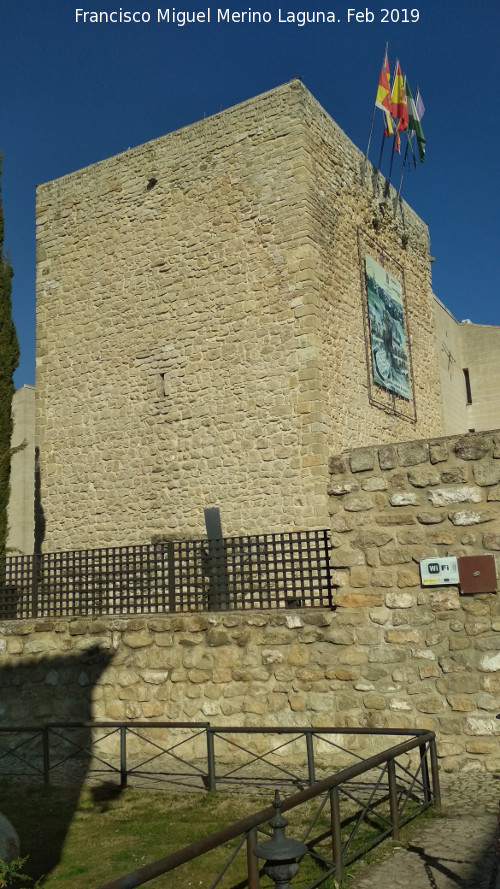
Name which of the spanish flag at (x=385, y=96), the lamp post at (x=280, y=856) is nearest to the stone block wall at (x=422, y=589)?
the lamp post at (x=280, y=856)

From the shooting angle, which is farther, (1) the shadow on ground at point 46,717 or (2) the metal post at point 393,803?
(1) the shadow on ground at point 46,717

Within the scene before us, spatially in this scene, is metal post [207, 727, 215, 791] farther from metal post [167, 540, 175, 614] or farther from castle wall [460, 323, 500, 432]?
castle wall [460, 323, 500, 432]

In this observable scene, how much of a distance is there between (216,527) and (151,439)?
5123 millimetres

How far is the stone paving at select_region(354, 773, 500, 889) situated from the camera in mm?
4211

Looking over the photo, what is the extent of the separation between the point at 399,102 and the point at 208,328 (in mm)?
6453

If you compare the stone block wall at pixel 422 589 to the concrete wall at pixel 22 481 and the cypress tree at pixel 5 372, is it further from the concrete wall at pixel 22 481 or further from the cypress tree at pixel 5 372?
the concrete wall at pixel 22 481

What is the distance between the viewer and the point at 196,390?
560 inches

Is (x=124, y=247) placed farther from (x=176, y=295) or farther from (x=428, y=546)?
(x=428, y=546)

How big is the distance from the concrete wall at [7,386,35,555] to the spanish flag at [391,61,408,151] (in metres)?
12.6

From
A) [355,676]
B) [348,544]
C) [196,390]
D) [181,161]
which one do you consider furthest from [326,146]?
[355,676]

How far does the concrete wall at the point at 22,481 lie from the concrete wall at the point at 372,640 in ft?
50.6

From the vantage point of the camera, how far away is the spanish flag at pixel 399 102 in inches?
636

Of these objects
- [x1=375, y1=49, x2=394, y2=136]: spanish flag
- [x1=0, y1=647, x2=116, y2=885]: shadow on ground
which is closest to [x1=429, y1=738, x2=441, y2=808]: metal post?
[x1=0, y1=647, x2=116, y2=885]: shadow on ground

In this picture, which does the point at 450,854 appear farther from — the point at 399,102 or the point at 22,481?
the point at 22,481
